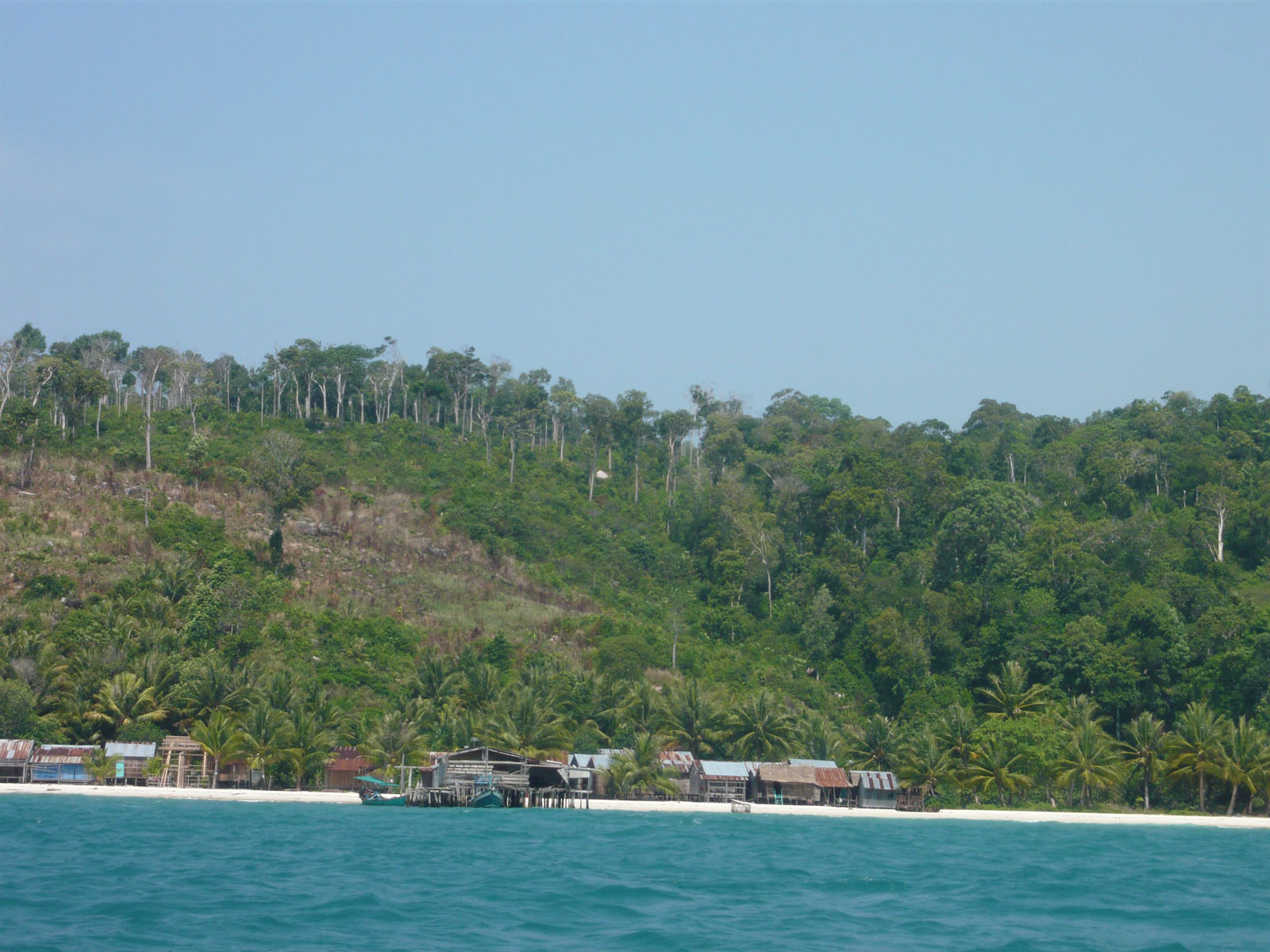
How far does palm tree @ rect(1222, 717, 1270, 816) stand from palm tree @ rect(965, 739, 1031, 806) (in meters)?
8.50

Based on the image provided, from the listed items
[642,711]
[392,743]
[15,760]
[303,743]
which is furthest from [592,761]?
[15,760]

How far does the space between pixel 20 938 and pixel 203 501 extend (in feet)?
177

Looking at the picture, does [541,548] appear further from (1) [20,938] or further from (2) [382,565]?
(1) [20,938]

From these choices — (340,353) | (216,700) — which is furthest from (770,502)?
(216,700)

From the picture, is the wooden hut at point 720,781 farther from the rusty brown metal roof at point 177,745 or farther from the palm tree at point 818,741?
the rusty brown metal roof at point 177,745

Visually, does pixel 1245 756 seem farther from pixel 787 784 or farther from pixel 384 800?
pixel 384 800

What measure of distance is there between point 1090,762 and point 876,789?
9638mm

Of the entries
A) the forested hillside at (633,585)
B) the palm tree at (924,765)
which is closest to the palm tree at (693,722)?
the forested hillside at (633,585)

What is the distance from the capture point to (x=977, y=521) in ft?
242

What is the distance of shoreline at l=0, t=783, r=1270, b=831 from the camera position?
54.7 meters

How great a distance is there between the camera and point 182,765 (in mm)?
56719

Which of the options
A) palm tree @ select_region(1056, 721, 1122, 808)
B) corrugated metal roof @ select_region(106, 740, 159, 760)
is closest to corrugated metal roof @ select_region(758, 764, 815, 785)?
palm tree @ select_region(1056, 721, 1122, 808)

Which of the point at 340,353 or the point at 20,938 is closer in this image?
the point at 20,938

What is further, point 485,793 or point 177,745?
point 485,793
